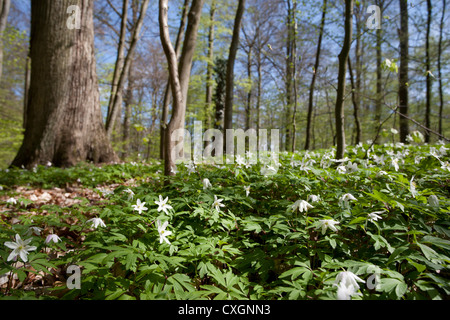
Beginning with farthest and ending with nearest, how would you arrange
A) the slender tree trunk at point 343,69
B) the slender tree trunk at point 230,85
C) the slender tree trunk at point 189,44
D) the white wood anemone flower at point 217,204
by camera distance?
1. the slender tree trunk at point 230,85
2. the slender tree trunk at point 189,44
3. the slender tree trunk at point 343,69
4. the white wood anemone flower at point 217,204

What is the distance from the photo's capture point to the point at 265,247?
5.54 ft

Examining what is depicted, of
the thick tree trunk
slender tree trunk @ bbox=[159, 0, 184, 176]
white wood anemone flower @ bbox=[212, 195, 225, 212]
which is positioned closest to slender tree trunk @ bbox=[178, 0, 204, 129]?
slender tree trunk @ bbox=[159, 0, 184, 176]

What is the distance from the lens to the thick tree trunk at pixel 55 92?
5164 mm

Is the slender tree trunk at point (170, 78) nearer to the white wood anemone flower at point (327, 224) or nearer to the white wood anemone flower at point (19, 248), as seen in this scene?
the white wood anemone flower at point (19, 248)

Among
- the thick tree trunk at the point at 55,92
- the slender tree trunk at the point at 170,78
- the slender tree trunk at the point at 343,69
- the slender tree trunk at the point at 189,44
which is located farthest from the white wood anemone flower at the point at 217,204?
the thick tree trunk at the point at 55,92

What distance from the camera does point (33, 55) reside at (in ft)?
17.5

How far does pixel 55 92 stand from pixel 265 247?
5999 millimetres

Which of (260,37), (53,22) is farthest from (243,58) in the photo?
(53,22)

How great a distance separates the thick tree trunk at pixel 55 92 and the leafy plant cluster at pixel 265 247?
3.69m

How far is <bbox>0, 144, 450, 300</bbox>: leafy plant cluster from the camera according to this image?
117 cm

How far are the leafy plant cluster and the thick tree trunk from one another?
3688 millimetres

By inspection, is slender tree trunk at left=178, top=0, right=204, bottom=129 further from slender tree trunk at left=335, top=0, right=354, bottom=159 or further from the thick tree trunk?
the thick tree trunk

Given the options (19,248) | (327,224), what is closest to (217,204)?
(327,224)

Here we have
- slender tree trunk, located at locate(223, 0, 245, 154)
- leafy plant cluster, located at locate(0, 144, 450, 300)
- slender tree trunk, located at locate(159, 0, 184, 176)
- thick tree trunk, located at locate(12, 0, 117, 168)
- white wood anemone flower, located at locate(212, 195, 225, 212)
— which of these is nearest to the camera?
leafy plant cluster, located at locate(0, 144, 450, 300)
